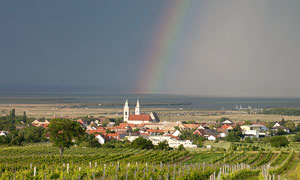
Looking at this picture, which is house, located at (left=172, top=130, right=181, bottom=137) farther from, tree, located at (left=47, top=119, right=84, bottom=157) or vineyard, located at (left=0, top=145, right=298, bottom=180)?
tree, located at (left=47, top=119, right=84, bottom=157)

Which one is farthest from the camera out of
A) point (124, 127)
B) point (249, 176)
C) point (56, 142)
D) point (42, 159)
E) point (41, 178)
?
point (124, 127)

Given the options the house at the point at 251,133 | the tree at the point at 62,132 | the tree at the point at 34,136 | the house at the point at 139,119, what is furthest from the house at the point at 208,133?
the tree at the point at 62,132

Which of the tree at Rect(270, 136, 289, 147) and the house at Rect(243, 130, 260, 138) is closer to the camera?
the tree at Rect(270, 136, 289, 147)

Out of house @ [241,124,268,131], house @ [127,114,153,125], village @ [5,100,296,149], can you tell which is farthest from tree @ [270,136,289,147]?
house @ [127,114,153,125]

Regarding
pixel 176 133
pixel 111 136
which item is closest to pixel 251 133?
pixel 176 133

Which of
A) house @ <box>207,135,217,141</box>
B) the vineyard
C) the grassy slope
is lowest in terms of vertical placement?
house @ <box>207,135,217,141</box>

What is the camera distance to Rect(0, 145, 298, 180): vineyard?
62.4 feet

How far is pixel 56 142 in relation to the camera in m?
33.9

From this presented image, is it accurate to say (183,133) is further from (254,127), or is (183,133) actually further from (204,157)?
(204,157)

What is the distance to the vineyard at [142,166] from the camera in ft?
62.4

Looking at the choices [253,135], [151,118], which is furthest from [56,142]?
[151,118]

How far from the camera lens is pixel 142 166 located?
2325 cm

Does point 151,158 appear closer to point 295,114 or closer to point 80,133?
point 80,133

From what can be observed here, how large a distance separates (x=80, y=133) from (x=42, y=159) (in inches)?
217
